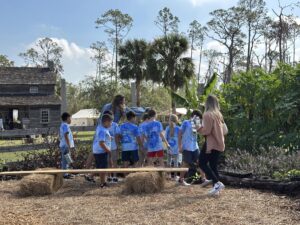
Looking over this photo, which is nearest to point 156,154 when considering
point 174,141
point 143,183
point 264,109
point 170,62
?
point 174,141

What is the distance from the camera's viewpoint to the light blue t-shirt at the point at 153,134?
8.79 meters

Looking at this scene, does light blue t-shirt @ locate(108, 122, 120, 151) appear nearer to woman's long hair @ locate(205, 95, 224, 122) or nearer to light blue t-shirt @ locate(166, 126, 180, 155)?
light blue t-shirt @ locate(166, 126, 180, 155)

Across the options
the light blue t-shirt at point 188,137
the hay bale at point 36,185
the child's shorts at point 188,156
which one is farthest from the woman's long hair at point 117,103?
the hay bale at point 36,185

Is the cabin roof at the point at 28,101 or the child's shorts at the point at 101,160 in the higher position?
the cabin roof at the point at 28,101

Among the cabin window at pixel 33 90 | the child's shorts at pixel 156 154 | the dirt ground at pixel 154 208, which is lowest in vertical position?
the dirt ground at pixel 154 208

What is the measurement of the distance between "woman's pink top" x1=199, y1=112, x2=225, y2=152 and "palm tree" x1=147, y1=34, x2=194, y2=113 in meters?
24.4

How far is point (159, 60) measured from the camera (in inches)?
1260

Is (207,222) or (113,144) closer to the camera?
(207,222)

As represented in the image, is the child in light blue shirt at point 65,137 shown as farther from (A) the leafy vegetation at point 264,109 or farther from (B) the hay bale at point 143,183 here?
(A) the leafy vegetation at point 264,109

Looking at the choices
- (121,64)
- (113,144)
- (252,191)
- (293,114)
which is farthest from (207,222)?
(121,64)

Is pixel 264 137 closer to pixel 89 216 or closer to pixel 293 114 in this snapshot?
pixel 293 114

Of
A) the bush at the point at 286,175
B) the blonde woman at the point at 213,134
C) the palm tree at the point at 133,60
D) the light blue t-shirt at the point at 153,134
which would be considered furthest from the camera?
the palm tree at the point at 133,60

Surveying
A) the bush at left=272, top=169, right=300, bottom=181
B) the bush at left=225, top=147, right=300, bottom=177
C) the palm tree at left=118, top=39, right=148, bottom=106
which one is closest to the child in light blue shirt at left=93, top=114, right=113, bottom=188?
the bush at left=225, top=147, right=300, bottom=177

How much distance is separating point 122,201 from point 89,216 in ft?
3.39
